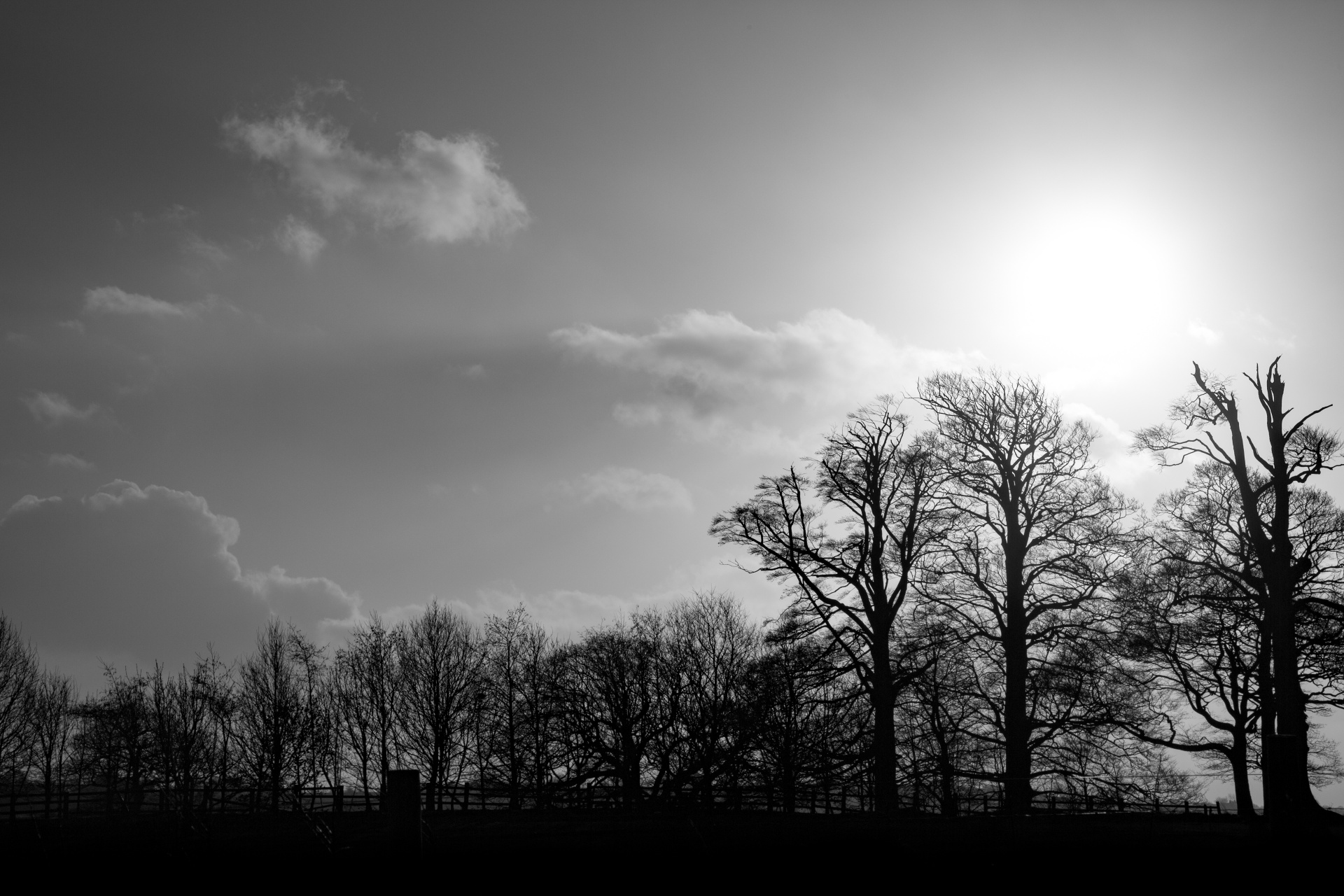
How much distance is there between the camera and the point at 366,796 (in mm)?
32219

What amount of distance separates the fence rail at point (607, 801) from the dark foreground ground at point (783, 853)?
1333mm

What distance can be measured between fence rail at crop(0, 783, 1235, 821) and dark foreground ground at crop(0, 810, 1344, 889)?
1.33 metres

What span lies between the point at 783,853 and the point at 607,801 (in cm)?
1746

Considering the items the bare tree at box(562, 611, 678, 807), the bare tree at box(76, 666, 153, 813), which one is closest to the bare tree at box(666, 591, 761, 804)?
the bare tree at box(562, 611, 678, 807)

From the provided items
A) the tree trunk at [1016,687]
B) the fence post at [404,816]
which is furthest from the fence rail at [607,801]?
the fence post at [404,816]

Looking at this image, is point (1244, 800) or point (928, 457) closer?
point (928, 457)

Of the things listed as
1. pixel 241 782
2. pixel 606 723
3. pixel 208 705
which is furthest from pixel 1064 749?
pixel 208 705

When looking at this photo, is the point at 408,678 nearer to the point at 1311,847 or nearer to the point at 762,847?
the point at 762,847

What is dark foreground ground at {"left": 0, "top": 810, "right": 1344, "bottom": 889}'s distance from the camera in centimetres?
1755

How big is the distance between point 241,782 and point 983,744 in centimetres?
3375

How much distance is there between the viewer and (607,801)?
3481 centimetres

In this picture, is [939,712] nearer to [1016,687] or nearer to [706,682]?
[1016,687]

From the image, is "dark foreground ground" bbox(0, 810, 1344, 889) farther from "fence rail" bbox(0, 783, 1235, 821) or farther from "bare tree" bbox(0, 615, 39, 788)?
"bare tree" bbox(0, 615, 39, 788)

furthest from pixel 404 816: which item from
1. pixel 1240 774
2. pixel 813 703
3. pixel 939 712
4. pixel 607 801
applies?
pixel 1240 774
